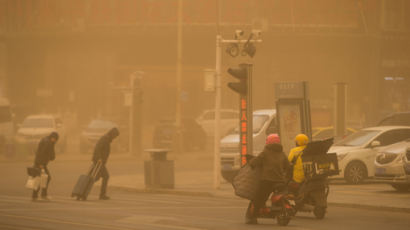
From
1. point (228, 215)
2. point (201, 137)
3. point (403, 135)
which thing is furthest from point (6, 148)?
point (228, 215)

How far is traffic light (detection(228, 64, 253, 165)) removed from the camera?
21.9m

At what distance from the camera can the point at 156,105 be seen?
Answer: 2426 inches

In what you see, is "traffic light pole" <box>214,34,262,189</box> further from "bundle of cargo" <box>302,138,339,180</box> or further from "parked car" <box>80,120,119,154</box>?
"parked car" <box>80,120,119,154</box>

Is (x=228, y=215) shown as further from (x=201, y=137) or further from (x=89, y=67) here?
(x=89, y=67)

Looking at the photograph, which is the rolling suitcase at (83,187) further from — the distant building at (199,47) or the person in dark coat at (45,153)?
the distant building at (199,47)

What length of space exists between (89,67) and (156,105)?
5.59 meters

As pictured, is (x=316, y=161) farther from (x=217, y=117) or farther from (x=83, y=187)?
(x=217, y=117)

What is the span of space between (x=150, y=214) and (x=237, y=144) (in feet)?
33.0

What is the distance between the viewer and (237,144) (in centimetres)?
2622

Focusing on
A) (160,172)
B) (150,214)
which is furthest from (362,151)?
(150,214)

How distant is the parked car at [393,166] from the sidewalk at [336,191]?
399 mm

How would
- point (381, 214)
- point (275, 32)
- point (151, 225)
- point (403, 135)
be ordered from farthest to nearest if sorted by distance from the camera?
point (275, 32)
point (403, 135)
point (381, 214)
point (151, 225)

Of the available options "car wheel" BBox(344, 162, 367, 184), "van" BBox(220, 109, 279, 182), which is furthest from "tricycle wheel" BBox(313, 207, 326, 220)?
"van" BBox(220, 109, 279, 182)

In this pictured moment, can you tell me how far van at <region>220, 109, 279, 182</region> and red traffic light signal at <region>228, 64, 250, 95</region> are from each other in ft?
12.6
